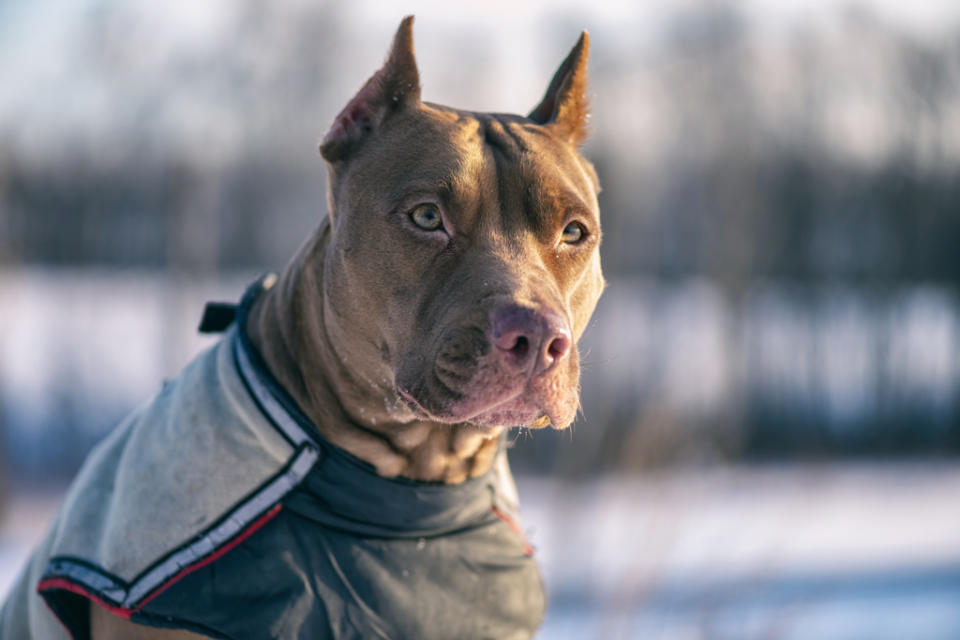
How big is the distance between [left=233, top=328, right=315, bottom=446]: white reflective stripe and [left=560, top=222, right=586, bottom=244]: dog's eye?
2.62 feet

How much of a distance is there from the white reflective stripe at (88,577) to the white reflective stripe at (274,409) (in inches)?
19.4

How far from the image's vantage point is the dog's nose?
5.71 ft

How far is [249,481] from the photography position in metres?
1.90

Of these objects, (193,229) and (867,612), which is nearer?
(867,612)

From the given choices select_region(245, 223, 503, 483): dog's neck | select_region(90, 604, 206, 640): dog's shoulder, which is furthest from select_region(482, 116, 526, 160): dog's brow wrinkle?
select_region(90, 604, 206, 640): dog's shoulder

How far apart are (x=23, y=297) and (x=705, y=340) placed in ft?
34.9

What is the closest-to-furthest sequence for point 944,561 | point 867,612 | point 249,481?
point 249,481
point 867,612
point 944,561

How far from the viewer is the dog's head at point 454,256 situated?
1803 millimetres

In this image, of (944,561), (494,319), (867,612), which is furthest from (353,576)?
(944,561)

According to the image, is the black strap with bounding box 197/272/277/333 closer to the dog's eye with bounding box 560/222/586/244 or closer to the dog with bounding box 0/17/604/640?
the dog with bounding box 0/17/604/640

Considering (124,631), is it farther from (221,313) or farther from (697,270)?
(697,270)

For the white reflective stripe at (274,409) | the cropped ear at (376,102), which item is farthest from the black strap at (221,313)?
the cropped ear at (376,102)

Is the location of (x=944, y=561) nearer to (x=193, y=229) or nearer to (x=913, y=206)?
(x=913, y=206)

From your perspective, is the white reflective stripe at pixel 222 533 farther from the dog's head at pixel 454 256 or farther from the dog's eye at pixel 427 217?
the dog's eye at pixel 427 217
